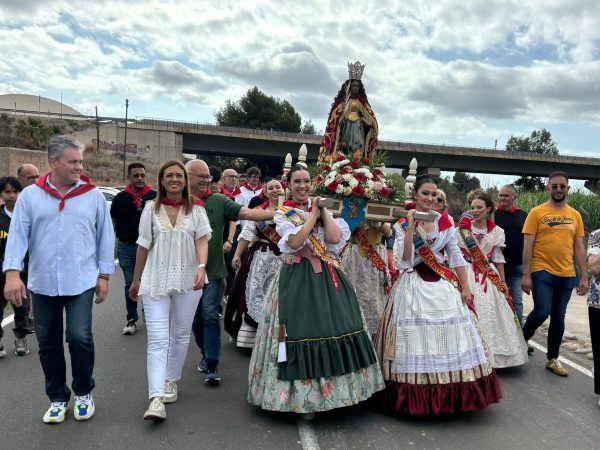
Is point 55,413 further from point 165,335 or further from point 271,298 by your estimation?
point 271,298

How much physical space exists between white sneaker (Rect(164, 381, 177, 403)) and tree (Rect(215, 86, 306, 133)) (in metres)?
52.3

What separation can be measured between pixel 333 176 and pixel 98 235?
7.59ft

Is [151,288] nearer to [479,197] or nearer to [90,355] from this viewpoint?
[90,355]

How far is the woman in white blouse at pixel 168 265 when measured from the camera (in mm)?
4078

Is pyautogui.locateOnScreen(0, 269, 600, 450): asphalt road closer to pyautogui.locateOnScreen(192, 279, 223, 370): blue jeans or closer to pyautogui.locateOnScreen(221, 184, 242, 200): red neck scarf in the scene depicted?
pyautogui.locateOnScreen(192, 279, 223, 370): blue jeans

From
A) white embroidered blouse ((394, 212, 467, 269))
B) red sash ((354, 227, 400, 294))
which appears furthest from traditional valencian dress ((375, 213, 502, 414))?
red sash ((354, 227, 400, 294))

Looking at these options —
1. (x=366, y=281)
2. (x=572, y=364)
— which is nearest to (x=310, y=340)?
(x=366, y=281)

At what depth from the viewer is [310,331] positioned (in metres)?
4.00

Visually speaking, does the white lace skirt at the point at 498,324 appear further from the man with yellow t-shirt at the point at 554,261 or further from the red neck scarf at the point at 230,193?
the red neck scarf at the point at 230,193

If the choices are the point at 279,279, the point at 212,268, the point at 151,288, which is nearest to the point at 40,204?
the point at 151,288

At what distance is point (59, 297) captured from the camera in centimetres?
390

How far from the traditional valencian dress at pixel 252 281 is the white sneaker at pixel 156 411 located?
6.63 ft

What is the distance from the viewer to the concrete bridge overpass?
3950 centimetres

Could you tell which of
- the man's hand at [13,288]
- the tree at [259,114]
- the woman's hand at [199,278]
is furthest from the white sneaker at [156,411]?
the tree at [259,114]
